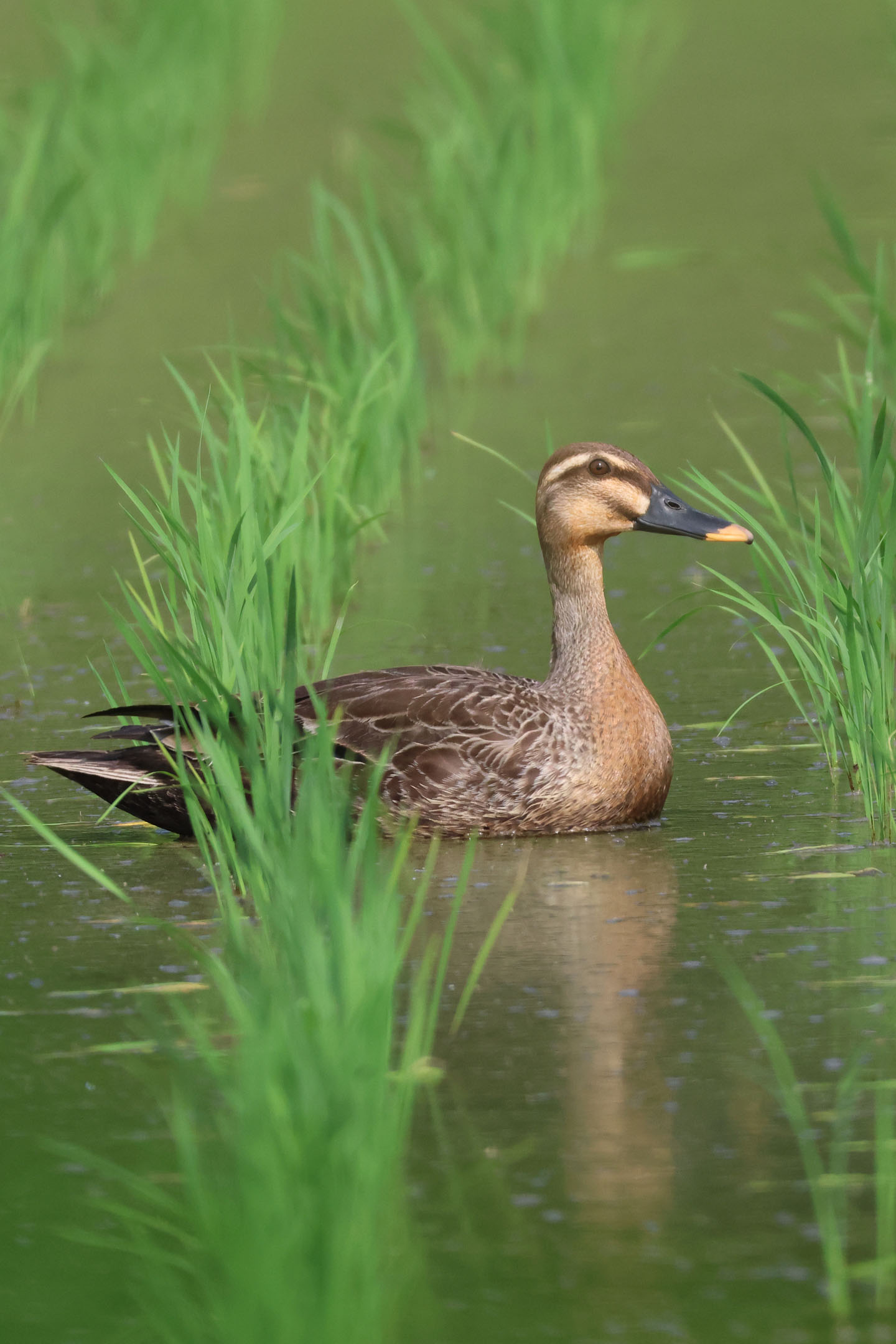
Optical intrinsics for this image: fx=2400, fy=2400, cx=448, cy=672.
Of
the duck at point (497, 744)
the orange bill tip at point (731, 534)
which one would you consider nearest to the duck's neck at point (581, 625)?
the duck at point (497, 744)

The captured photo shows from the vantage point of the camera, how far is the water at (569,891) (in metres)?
3.35

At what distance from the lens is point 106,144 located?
1205 centimetres

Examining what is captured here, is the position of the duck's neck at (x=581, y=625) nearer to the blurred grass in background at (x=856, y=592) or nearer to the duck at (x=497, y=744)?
the duck at (x=497, y=744)

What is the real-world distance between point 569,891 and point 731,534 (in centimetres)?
130

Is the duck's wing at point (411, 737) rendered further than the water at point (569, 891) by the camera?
Yes

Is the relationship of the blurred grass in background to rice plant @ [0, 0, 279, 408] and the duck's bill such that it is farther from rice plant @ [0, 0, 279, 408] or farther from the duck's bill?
rice plant @ [0, 0, 279, 408]

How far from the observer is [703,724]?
6723mm

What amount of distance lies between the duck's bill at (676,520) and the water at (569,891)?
0.62m

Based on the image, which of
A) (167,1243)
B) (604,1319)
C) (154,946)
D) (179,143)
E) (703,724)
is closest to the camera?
(604,1319)

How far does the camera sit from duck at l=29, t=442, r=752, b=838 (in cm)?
589

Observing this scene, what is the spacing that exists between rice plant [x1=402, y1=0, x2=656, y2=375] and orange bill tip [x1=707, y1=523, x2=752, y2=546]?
3.83 metres

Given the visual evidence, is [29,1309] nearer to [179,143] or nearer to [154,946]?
[154,946]

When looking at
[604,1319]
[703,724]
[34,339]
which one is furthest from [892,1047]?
[34,339]

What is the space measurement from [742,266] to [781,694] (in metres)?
5.47
